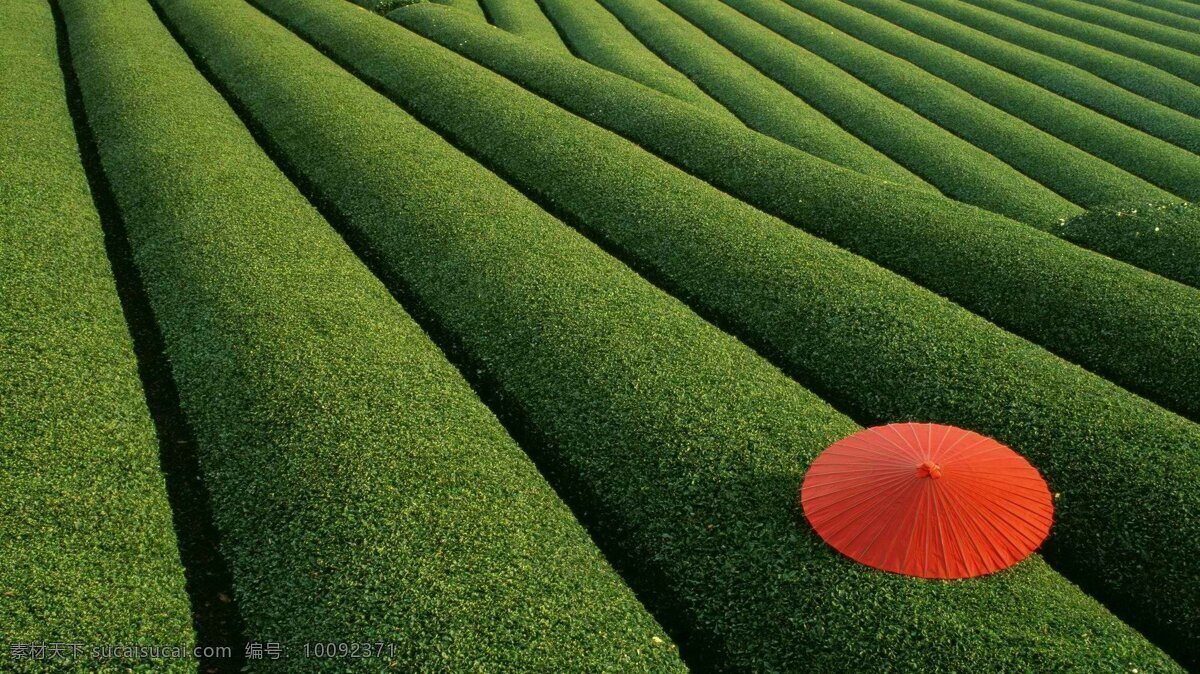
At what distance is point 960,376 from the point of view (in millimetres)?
11945

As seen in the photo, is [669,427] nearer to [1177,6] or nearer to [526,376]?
[526,376]

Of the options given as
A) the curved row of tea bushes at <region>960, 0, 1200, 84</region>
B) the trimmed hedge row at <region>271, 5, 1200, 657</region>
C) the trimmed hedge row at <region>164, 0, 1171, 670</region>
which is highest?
the curved row of tea bushes at <region>960, 0, 1200, 84</region>

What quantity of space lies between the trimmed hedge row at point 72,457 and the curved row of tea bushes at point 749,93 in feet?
62.7

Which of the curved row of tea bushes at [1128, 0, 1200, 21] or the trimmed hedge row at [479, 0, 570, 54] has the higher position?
the curved row of tea bushes at [1128, 0, 1200, 21]

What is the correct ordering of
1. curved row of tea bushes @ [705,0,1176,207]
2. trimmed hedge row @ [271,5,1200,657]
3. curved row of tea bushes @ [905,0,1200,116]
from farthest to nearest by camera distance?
curved row of tea bushes @ [905,0,1200,116] → curved row of tea bushes @ [705,0,1176,207] → trimmed hedge row @ [271,5,1200,657]

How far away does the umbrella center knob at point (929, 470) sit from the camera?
8242mm

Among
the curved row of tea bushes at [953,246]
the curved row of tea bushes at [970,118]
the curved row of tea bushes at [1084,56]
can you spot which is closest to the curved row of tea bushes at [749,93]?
the curved row of tea bushes at [970,118]

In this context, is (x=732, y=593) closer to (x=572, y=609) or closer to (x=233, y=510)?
(x=572, y=609)

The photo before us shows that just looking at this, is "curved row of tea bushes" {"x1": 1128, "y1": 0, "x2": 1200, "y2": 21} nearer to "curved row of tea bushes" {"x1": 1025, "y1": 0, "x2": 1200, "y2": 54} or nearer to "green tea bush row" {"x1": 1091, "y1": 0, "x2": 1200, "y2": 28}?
"green tea bush row" {"x1": 1091, "y1": 0, "x2": 1200, "y2": 28}

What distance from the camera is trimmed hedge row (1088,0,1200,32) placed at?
45697 millimetres

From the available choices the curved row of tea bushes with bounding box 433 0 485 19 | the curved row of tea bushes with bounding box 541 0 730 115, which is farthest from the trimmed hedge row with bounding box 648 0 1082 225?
the curved row of tea bushes with bounding box 433 0 485 19

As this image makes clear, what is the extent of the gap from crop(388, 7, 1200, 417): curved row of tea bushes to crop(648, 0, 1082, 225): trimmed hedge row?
3150 millimetres

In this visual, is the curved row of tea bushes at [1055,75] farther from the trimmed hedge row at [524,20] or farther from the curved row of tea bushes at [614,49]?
the trimmed hedge row at [524,20]

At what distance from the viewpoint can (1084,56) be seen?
126 feet
